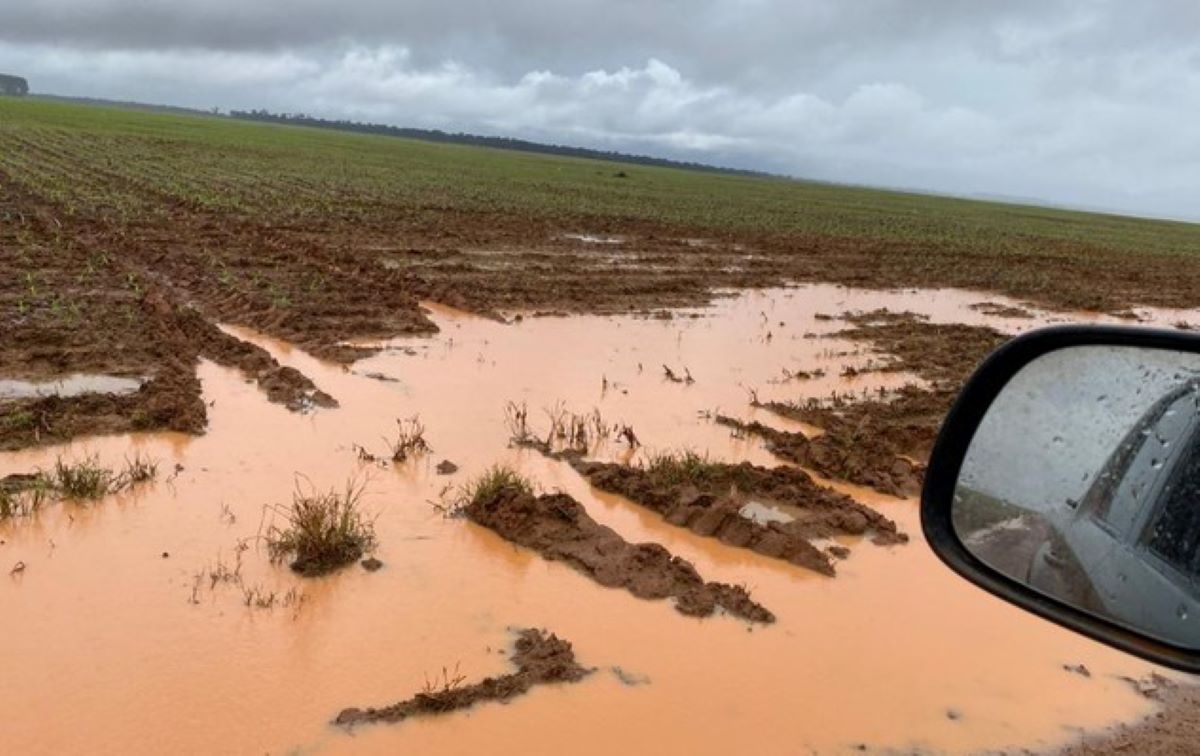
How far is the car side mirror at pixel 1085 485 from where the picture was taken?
163 centimetres

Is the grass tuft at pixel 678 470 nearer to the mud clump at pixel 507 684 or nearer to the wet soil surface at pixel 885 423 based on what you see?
the wet soil surface at pixel 885 423

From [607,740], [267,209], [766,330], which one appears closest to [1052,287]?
[766,330]

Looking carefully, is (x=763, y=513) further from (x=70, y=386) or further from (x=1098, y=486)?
(x=70, y=386)

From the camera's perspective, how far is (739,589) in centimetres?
496

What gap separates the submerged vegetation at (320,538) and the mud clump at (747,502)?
5.96 ft

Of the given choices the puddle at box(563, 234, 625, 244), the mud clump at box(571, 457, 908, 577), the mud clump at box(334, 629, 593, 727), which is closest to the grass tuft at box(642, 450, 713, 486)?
the mud clump at box(571, 457, 908, 577)

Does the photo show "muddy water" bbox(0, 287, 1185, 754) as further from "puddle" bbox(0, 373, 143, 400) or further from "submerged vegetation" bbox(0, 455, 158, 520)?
"puddle" bbox(0, 373, 143, 400)

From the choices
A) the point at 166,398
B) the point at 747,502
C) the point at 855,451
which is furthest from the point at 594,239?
the point at 747,502

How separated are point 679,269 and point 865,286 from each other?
353cm

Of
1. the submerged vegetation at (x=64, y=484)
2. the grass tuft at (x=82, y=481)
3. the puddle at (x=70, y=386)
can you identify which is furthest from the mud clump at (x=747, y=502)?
the puddle at (x=70, y=386)

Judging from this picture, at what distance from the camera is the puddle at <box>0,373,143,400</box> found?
718 centimetres

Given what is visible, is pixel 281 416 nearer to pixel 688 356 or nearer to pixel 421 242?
pixel 688 356

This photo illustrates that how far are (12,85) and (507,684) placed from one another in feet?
699

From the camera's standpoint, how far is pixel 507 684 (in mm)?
3955
